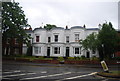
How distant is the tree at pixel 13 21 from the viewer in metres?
28.0

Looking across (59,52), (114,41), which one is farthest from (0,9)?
(114,41)

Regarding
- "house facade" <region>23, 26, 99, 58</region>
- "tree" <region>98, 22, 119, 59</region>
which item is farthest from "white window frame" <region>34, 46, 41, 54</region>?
"tree" <region>98, 22, 119, 59</region>

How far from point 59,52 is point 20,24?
1120 centimetres

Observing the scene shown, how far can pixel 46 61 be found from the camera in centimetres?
2481

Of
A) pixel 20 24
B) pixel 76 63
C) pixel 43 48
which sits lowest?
pixel 76 63

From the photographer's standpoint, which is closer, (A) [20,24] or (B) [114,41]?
(B) [114,41]

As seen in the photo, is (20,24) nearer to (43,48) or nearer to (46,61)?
(43,48)

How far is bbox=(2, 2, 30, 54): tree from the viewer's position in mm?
27972

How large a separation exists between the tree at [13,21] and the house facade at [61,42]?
5.24 metres

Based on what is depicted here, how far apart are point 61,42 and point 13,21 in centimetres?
1205

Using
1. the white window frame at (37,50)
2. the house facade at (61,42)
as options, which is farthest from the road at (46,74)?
the white window frame at (37,50)

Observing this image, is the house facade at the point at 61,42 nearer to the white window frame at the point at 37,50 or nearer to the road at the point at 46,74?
the white window frame at the point at 37,50

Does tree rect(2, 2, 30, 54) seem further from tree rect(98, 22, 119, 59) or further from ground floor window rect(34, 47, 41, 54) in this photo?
tree rect(98, 22, 119, 59)

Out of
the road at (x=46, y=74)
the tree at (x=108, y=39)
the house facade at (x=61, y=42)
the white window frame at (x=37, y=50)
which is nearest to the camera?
the road at (x=46, y=74)
